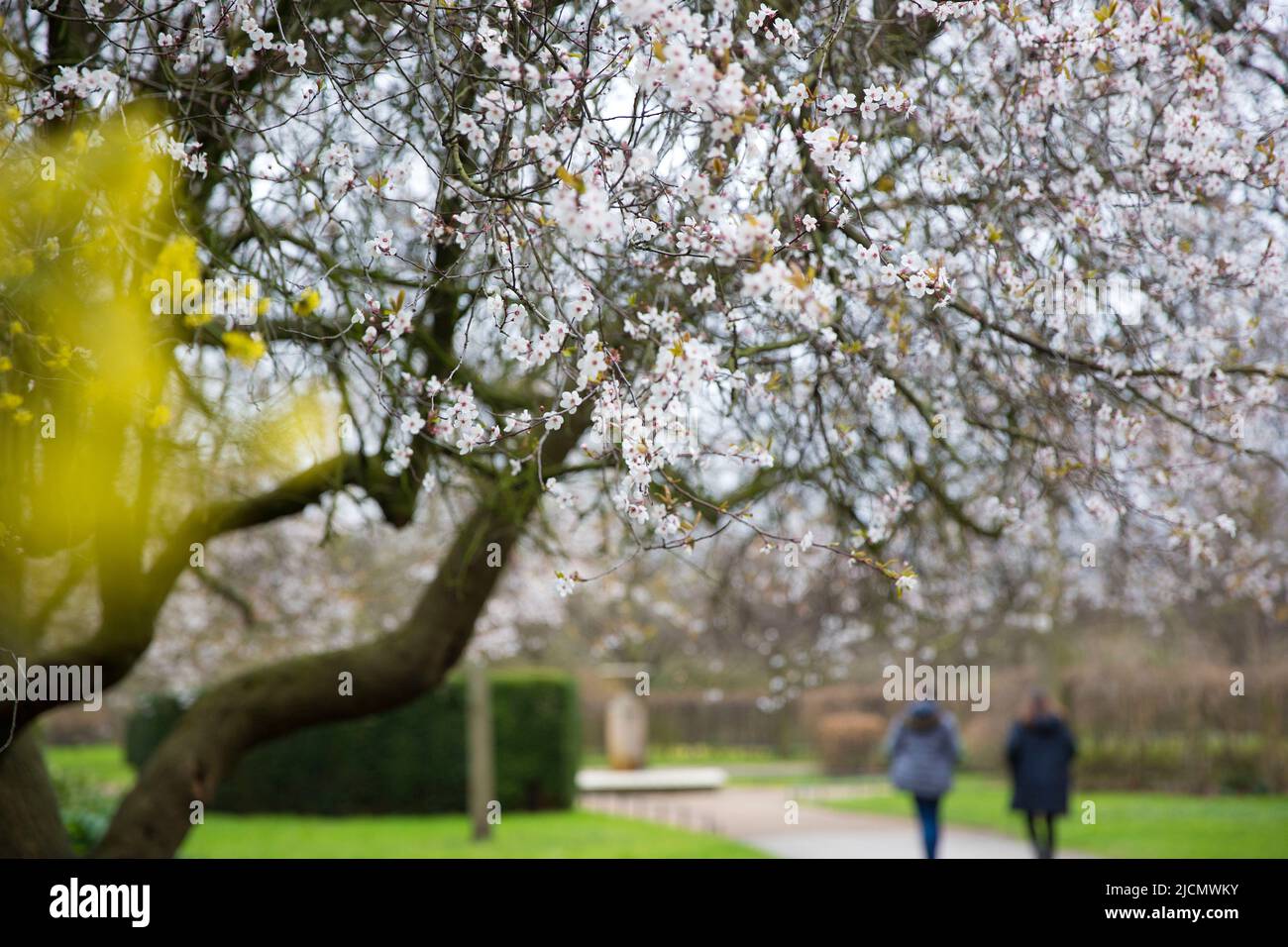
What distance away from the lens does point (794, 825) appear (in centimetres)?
1313

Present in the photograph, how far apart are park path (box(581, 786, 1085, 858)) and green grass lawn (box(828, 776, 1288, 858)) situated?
0.54 m

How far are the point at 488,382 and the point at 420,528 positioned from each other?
12802 mm

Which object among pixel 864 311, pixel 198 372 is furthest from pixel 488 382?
pixel 864 311

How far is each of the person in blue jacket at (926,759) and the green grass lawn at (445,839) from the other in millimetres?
2055

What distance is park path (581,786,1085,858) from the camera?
1096 centimetres

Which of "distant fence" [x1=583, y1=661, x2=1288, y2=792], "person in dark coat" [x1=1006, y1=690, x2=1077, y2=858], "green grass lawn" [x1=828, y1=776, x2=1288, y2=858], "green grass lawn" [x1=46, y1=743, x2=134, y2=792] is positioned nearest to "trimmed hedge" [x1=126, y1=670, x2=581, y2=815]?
"green grass lawn" [x1=46, y1=743, x2=134, y2=792]

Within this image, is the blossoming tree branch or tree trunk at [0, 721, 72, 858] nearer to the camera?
the blossoming tree branch

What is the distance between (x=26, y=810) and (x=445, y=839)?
24.0 feet

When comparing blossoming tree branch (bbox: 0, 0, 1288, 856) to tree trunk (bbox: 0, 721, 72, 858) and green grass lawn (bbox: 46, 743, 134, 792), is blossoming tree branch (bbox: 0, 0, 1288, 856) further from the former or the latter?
green grass lawn (bbox: 46, 743, 134, 792)

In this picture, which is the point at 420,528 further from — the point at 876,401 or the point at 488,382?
the point at 876,401

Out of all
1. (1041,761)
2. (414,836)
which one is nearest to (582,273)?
(1041,761)

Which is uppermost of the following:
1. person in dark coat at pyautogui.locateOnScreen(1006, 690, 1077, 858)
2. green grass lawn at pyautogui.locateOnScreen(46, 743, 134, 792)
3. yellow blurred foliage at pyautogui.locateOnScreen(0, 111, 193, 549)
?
yellow blurred foliage at pyautogui.locateOnScreen(0, 111, 193, 549)

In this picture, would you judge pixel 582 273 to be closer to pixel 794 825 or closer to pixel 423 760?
pixel 794 825
